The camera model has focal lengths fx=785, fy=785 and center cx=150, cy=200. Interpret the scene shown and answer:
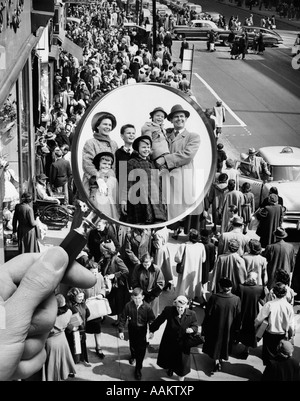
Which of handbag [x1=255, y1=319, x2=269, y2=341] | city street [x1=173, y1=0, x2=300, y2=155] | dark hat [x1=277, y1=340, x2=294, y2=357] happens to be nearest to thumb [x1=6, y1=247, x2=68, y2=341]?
dark hat [x1=277, y1=340, x2=294, y2=357]

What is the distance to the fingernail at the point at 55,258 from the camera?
2.95 metres

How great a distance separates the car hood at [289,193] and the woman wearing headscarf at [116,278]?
5.61 meters

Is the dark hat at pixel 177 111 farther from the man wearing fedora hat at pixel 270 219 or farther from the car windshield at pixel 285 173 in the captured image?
the car windshield at pixel 285 173

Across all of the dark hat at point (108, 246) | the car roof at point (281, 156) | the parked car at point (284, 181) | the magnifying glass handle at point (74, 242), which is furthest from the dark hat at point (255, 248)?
the magnifying glass handle at point (74, 242)

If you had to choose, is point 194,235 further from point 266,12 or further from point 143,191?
point 266,12

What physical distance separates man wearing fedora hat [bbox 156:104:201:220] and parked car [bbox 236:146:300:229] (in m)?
11.5

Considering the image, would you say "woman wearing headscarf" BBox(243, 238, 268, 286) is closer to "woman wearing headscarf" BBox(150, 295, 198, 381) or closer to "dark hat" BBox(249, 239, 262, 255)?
"dark hat" BBox(249, 239, 262, 255)

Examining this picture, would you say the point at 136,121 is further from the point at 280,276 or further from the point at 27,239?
the point at 27,239

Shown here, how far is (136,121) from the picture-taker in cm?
401

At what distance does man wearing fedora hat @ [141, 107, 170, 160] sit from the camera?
3.93 metres

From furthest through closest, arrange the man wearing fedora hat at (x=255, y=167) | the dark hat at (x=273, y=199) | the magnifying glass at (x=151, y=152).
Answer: the man wearing fedora hat at (x=255, y=167), the dark hat at (x=273, y=199), the magnifying glass at (x=151, y=152)

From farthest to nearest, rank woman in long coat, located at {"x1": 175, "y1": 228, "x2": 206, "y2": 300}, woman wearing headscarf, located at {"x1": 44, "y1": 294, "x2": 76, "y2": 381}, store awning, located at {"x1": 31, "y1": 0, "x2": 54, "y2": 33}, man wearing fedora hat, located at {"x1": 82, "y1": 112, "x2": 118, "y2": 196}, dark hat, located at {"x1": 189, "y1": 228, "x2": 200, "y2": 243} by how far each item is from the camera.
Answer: store awning, located at {"x1": 31, "y1": 0, "x2": 54, "y2": 33} < woman in long coat, located at {"x1": 175, "y1": 228, "x2": 206, "y2": 300} < dark hat, located at {"x1": 189, "y1": 228, "x2": 200, "y2": 243} < woman wearing headscarf, located at {"x1": 44, "y1": 294, "x2": 76, "y2": 381} < man wearing fedora hat, located at {"x1": 82, "y1": 112, "x2": 118, "y2": 196}

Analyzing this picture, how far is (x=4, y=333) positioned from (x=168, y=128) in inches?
57.9

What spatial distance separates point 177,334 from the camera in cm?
938
